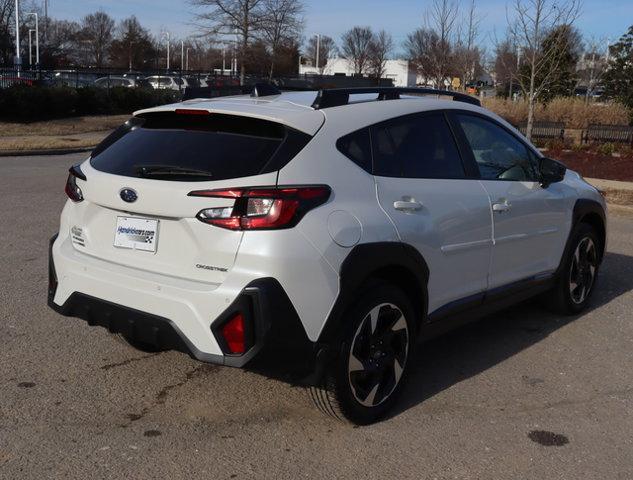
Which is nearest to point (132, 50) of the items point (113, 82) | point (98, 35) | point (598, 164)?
point (98, 35)

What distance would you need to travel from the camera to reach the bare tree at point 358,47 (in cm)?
7669

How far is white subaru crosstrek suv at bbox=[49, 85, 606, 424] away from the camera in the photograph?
11.5 feet

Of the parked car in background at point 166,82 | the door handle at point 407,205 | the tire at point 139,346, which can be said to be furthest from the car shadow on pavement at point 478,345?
the parked car in background at point 166,82

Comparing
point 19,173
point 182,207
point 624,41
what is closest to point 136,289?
point 182,207

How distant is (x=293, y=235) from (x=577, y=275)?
11.5 feet

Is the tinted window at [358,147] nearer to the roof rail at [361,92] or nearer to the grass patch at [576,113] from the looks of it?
the roof rail at [361,92]

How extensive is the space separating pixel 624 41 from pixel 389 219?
169 feet

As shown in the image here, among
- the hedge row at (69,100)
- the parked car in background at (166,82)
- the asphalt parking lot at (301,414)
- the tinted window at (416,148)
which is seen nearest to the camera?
the asphalt parking lot at (301,414)

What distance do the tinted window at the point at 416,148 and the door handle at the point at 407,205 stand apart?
0.17 meters

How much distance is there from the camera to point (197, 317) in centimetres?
355

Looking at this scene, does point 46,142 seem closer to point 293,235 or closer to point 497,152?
point 497,152

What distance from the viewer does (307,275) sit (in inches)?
138

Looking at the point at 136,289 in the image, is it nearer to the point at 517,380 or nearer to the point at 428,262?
the point at 428,262

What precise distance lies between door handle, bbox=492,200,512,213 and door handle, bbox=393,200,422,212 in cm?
84
